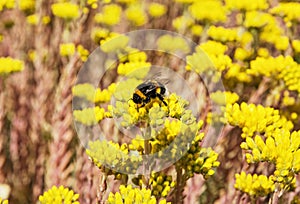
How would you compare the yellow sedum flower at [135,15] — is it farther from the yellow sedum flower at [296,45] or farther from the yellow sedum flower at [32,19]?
the yellow sedum flower at [296,45]

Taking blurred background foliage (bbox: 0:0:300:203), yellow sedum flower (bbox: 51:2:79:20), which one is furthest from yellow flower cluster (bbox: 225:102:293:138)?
yellow sedum flower (bbox: 51:2:79:20)

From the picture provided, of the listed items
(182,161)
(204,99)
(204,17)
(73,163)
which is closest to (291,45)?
(204,17)

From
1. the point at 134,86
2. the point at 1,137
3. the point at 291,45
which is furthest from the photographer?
the point at 291,45

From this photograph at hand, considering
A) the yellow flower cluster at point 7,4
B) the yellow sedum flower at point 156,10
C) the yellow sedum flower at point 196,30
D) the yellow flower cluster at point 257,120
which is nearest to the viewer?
the yellow flower cluster at point 257,120

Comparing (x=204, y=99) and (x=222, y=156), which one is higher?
(x=204, y=99)

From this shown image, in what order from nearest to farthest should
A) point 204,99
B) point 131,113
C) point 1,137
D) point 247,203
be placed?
point 131,113 < point 247,203 < point 1,137 < point 204,99

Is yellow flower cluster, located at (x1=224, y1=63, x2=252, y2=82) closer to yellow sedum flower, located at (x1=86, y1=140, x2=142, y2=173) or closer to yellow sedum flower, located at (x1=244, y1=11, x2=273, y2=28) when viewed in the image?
yellow sedum flower, located at (x1=244, y1=11, x2=273, y2=28)

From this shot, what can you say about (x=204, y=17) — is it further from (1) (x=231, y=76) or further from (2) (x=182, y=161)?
(2) (x=182, y=161)

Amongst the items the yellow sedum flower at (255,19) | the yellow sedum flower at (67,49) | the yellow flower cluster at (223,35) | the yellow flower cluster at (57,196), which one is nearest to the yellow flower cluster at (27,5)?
the yellow sedum flower at (67,49)
